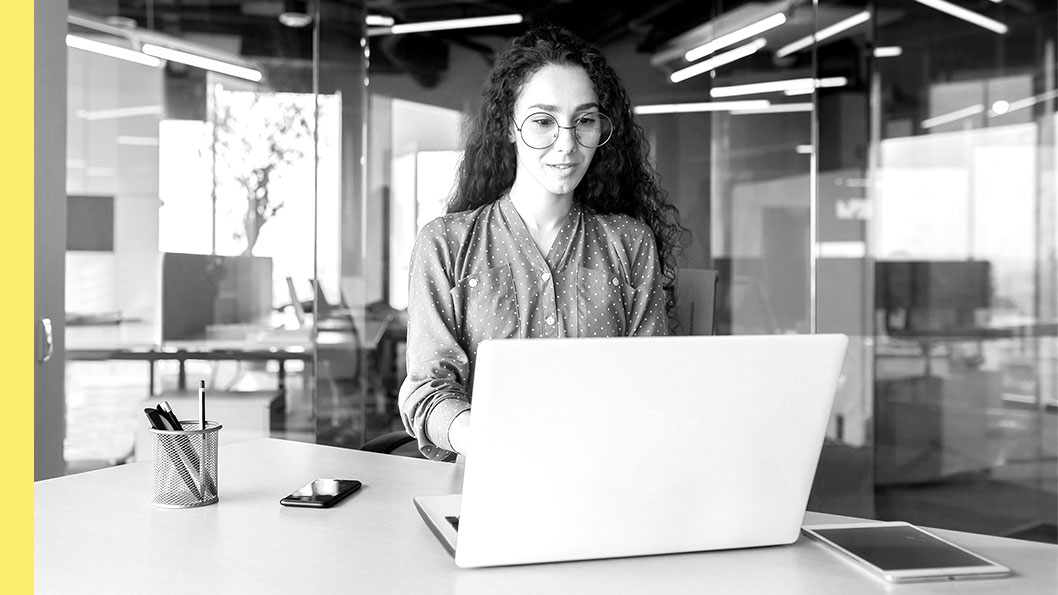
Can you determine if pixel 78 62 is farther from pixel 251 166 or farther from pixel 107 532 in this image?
pixel 107 532

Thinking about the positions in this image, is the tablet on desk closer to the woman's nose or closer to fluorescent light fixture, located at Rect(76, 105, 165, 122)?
the woman's nose

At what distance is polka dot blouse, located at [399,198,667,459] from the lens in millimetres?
2012

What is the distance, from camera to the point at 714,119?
15.1ft

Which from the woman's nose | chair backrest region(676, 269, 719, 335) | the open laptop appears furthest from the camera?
chair backrest region(676, 269, 719, 335)

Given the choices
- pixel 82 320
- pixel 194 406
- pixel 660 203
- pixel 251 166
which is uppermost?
pixel 251 166

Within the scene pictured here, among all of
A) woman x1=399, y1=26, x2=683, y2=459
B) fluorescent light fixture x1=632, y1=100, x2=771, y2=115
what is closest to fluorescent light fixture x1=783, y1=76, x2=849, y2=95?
fluorescent light fixture x1=632, y1=100, x2=771, y2=115

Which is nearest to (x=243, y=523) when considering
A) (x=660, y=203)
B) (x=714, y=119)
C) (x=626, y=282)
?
(x=626, y=282)

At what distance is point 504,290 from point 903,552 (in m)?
1.05

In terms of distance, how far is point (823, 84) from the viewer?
4.56m

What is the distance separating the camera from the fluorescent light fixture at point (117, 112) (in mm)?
4162

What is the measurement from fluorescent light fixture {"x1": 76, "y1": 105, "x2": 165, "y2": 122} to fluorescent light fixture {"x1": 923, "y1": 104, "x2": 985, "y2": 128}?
3589 millimetres

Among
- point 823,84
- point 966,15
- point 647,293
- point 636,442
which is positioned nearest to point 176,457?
point 636,442

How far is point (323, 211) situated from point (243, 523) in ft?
11.5

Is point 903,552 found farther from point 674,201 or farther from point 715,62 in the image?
point 715,62
